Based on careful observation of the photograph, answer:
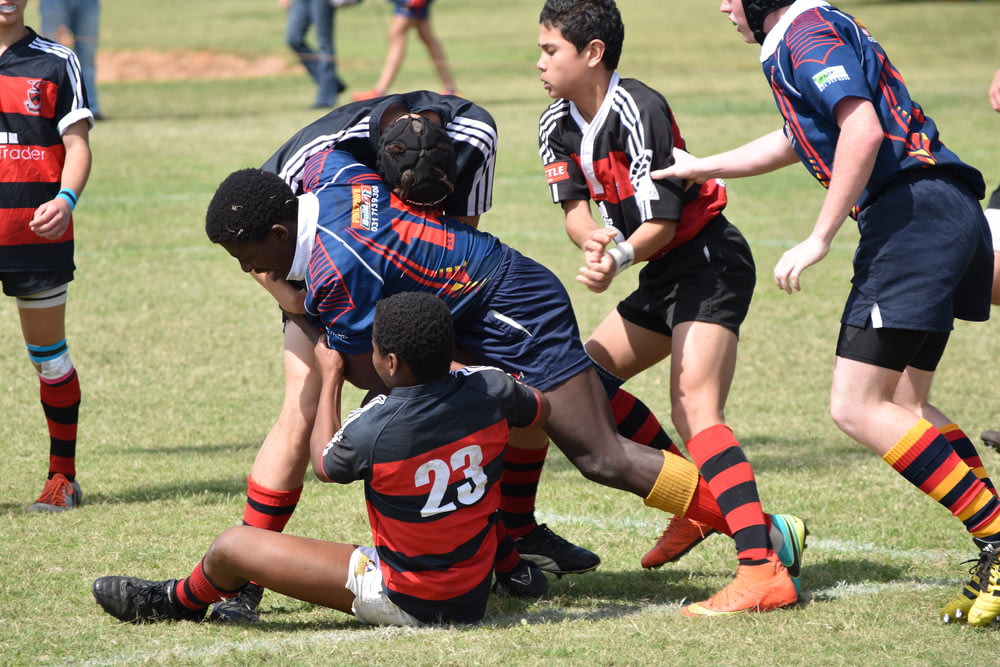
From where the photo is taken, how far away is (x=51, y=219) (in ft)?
16.5

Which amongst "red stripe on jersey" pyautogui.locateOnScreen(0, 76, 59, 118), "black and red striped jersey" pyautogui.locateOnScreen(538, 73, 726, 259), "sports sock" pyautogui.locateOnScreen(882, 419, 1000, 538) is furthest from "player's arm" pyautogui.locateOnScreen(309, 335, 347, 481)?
"red stripe on jersey" pyautogui.locateOnScreen(0, 76, 59, 118)

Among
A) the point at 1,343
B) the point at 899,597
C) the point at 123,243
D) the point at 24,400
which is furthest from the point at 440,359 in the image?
the point at 123,243

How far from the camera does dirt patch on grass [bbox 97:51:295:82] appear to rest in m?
23.2

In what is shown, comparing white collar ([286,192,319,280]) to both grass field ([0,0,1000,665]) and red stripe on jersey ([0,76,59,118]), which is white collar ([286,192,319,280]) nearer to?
grass field ([0,0,1000,665])

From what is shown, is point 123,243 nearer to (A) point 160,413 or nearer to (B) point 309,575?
(A) point 160,413

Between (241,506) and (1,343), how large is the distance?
134 inches

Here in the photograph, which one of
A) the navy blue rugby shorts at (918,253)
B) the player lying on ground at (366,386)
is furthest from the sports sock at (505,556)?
the navy blue rugby shorts at (918,253)

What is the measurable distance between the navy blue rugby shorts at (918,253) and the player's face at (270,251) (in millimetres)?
1707

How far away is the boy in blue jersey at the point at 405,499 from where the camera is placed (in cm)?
372

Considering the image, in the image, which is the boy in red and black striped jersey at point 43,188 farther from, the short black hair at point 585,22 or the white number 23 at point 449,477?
the white number 23 at point 449,477

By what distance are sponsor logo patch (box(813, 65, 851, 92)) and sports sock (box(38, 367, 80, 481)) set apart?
10.8 feet

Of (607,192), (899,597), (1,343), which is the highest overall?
(607,192)

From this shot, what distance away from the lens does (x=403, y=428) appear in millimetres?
3719

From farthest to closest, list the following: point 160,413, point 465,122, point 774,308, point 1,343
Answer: point 774,308 → point 1,343 → point 160,413 → point 465,122
